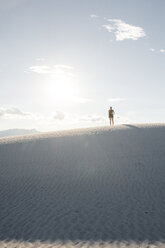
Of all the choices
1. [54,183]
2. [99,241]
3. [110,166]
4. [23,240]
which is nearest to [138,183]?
[110,166]

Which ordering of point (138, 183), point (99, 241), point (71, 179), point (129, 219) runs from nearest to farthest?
point (99, 241)
point (129, 219)
point (138, 183)
point (71, 179)

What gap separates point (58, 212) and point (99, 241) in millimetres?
2718

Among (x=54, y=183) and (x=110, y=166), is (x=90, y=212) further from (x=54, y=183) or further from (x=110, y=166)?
(x=110, y=166)

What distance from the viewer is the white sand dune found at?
25.8 ft

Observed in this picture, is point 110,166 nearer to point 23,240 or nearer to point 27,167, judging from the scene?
point 27,167

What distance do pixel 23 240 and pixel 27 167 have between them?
7171 millimetres

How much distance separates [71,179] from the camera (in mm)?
12875

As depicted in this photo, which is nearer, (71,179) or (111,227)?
(111,227)

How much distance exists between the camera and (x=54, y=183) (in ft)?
41.2

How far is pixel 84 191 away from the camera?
37.6 ft

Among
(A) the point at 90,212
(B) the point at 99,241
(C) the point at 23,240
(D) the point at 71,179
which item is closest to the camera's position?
(B) the point at 99,241

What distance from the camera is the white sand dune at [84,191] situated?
7863mm

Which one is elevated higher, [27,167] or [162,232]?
[27,167]

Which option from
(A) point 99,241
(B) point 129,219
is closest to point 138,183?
(B) point 129,219
